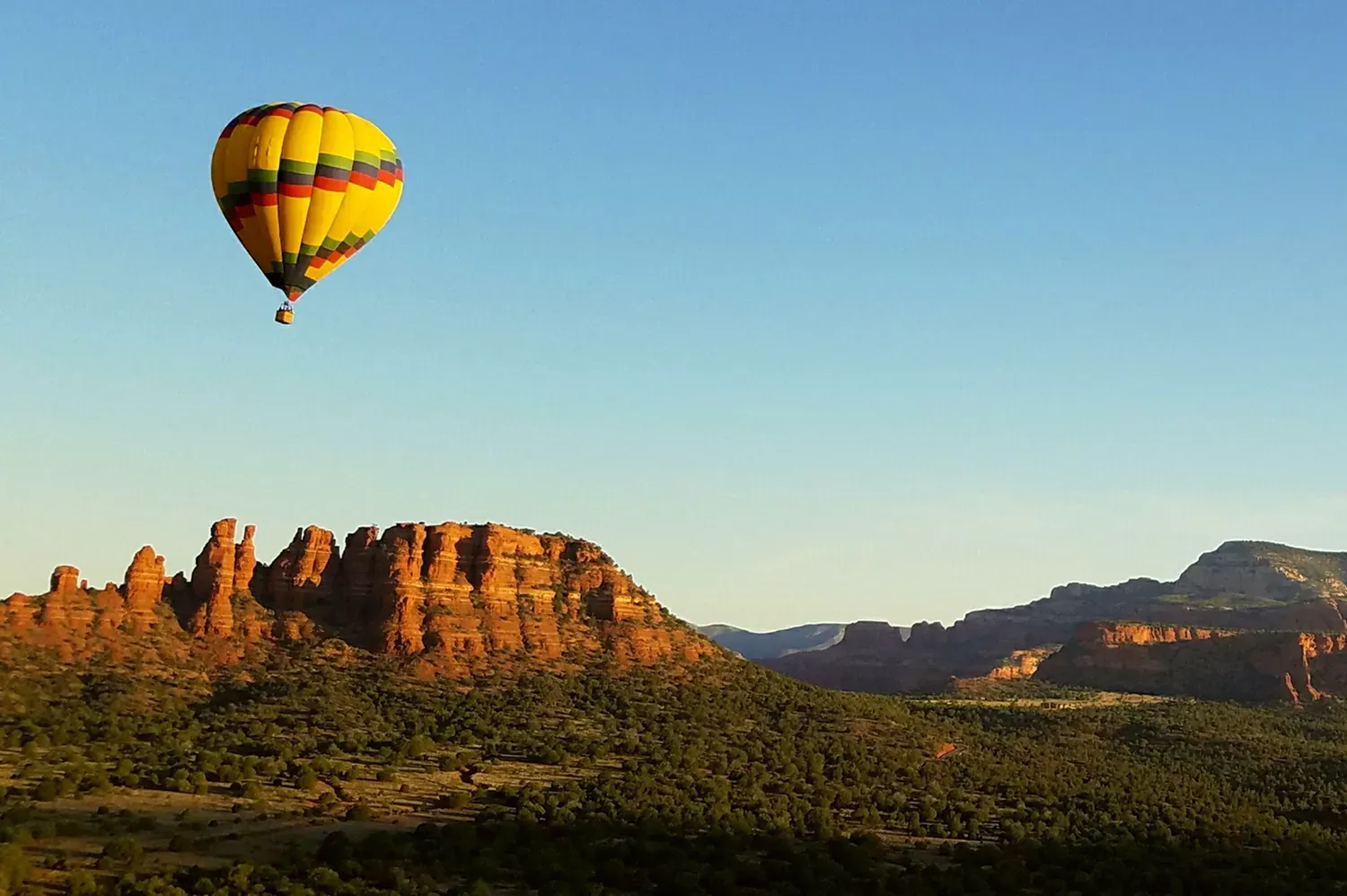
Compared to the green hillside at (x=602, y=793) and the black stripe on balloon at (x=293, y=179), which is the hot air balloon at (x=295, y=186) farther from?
the green hillside at (x=602, y=793)

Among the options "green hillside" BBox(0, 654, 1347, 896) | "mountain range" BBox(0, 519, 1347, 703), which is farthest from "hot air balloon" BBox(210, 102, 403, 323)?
"mountain range" BBox(0, 519, 1347, 703)

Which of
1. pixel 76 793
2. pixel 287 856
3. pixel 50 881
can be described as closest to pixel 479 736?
pixel 76 793

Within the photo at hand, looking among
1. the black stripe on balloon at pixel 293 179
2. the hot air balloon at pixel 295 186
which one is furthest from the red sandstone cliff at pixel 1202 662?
the black stripe on balloon at pixel 293 179

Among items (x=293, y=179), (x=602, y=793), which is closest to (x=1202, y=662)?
(x=602, y=793)

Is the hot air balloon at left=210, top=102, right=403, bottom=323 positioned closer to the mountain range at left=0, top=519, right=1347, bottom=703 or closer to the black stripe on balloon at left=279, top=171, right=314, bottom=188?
the black stripe on balloon at left=279, top=171, right=314, bottom=188

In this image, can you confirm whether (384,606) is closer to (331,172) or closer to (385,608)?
(385,608)

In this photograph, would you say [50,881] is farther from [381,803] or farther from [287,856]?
[381,803]
